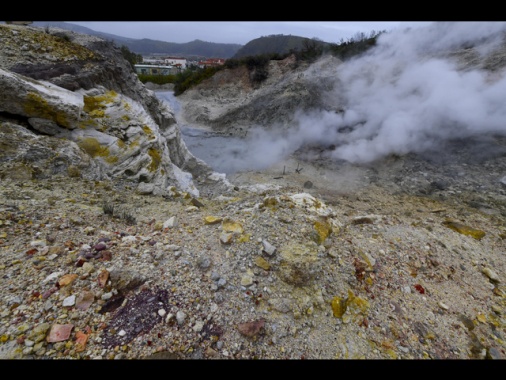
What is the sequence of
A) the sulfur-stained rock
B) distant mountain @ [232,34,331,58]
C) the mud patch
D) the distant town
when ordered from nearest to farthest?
the mud patch < the sulfur-stained rock < the distant town < distant mountain @ [232,34,331,58]

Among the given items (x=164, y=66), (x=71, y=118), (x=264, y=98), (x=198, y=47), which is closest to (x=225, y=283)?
(x=71, y=118)

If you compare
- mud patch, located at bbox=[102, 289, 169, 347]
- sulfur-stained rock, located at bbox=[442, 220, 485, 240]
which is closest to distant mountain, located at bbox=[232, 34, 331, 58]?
sulfur-stained rock, located at bbox=[442, 220, 485, 240]

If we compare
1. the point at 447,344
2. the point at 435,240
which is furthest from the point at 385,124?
the point at 447,344

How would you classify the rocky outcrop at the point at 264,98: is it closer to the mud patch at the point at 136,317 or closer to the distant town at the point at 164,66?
the distant town at the point at 164,66

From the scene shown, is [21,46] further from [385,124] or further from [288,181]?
[385,124]

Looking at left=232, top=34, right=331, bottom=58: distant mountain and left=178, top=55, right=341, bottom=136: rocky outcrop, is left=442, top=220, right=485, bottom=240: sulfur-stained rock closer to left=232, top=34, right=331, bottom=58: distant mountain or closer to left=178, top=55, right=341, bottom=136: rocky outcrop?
left=178, top=55, right=341, bottom=136: rocky outcrop

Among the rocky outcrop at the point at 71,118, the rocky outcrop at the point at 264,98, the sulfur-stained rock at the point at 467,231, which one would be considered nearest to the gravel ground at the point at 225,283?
the rocky outcrop at the point at 71,118

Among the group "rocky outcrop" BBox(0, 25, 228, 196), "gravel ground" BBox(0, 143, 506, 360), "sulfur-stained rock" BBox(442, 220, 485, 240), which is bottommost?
"sulfur-stained rock" BBox(442, 220, 485, 240)

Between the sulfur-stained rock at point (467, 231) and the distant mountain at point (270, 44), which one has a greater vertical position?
the distant mountain at point (270, 44)

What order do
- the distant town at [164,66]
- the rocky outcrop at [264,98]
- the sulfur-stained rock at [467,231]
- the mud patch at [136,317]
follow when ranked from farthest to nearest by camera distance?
the distant town at [164,66] < the rocky outcrop at [264,98] < the sulfur-stained rock at [467,231] < the mud patch at [136,317]

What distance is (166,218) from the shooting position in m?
3.27

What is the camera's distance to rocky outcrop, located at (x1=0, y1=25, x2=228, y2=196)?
12.0 feet

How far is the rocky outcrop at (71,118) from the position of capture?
365 cm

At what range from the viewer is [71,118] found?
4320 mm
